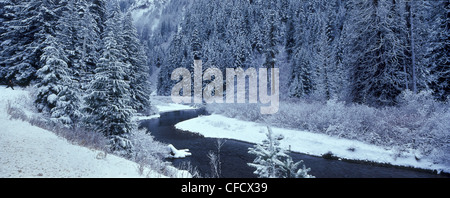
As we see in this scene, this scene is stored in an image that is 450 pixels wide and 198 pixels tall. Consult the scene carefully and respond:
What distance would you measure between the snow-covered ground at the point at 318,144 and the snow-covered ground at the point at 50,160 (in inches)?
213

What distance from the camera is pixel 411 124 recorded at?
12266 millimetres

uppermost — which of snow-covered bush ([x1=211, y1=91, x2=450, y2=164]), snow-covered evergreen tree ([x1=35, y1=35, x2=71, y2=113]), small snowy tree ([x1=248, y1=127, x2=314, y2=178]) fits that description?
snow-covered evergreen tree ([x1=35, y1=35, x2=71, y2=113])

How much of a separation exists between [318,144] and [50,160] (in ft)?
46.9

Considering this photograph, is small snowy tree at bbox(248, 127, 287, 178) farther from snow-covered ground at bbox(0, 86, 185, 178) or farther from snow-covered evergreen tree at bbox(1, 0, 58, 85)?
snow-covered evergreen tree at bbox(1, 0, 58, 85)

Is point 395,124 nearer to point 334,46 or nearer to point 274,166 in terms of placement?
point 274,166

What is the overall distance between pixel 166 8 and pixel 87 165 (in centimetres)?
17120

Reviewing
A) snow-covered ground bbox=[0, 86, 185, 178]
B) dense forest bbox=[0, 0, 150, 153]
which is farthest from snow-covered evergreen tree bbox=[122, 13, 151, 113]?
snow-covered ground bbox=[0, 86, 185, 178]

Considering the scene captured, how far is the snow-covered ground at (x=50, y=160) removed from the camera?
14.2ft

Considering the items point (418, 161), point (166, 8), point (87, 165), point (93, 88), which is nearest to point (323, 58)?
point (418, 161)

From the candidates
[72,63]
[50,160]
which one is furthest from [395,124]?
[72,63]

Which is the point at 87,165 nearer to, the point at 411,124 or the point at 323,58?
the point at 411,124

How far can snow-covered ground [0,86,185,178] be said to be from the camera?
432 centimetres

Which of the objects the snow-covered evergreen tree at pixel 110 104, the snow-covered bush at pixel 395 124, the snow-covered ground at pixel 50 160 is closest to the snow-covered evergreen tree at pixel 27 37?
the snow-covered evergreen tree at pixel 110 104

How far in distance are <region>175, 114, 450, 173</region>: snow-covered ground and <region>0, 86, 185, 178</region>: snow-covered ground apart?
5.41 metres
